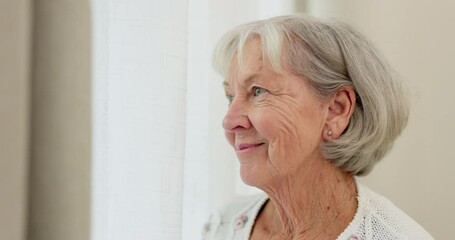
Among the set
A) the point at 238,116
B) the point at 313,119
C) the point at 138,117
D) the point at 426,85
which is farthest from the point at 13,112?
the point at 426,85

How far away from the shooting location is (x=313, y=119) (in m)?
1.16

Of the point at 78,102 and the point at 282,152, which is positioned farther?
the point at 282,152

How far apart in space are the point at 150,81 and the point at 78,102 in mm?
145

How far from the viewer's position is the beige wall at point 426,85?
166 centimetres

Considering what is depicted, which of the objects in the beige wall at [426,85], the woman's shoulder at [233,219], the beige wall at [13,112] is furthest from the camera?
the beige wall at [426,85]

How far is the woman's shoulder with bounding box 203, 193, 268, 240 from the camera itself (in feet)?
4.43

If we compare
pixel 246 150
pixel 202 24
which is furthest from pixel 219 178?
pixel 202 24

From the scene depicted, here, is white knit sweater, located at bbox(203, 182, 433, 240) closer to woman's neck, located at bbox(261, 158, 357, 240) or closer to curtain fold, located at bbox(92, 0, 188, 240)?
Answer: woman's neck, located at bbox(261, 158, 357, 240)

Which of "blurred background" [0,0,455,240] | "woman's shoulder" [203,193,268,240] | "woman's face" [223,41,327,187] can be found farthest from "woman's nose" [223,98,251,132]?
"woman's shoulder" [203,193,268,240]

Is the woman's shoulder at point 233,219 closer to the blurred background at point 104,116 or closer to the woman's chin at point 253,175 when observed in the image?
the blurred background at point 104,116

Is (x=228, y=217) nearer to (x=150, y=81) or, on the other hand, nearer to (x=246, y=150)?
(x=246, y=150)

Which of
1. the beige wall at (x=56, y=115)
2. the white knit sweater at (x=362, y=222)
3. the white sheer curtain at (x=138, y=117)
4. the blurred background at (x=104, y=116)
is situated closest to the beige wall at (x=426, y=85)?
the white knit sweater at (x=362, y=222)

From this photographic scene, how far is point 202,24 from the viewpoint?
4.28 ft

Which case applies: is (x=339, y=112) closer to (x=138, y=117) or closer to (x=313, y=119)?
(x=313, y=119)
